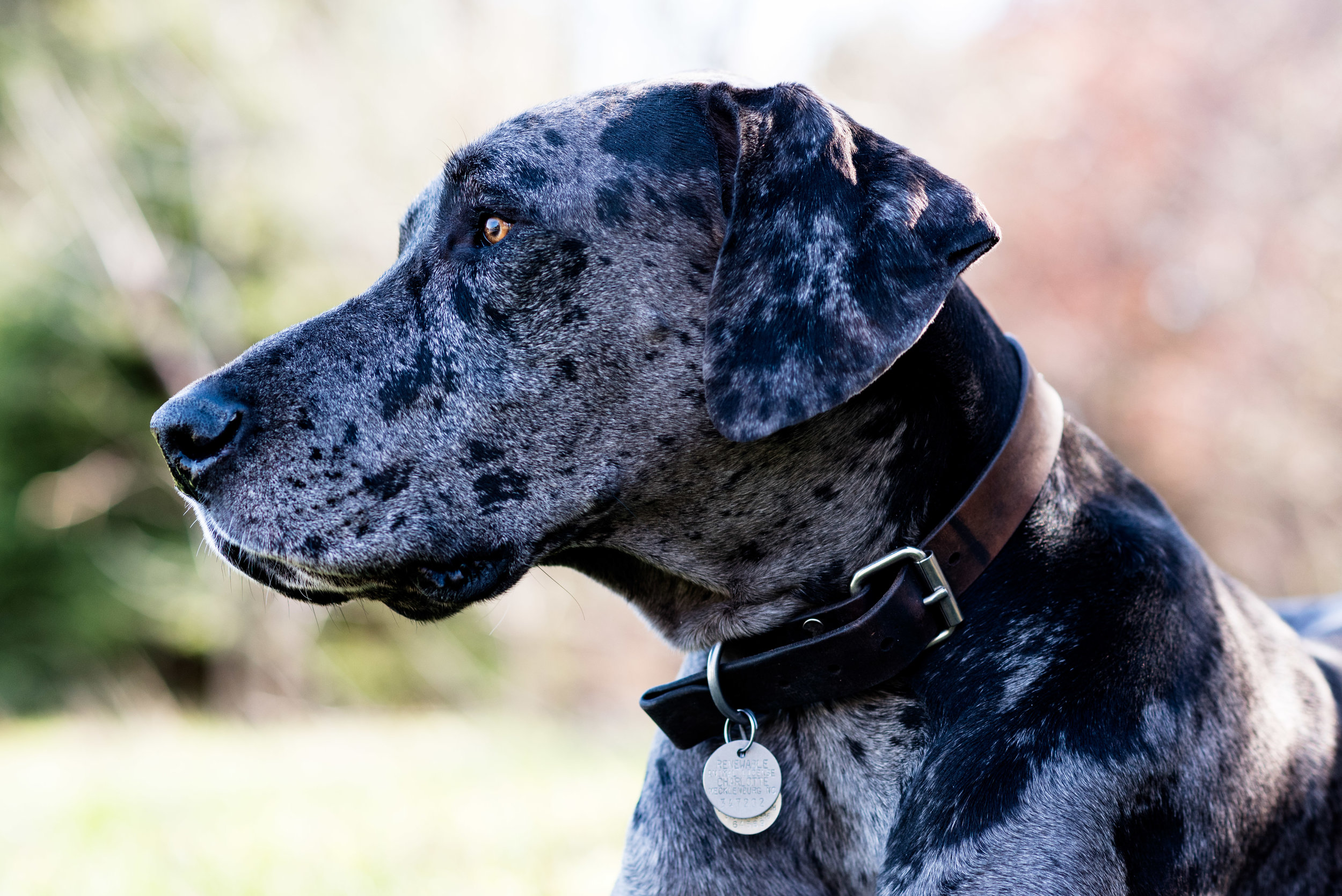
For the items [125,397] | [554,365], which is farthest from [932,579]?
[125,397]

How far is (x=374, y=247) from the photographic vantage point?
1548cm

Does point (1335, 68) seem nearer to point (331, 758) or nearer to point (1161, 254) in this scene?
point (1161, 254)

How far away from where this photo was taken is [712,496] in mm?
2420

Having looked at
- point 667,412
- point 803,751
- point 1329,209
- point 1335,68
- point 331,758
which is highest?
point 667,412

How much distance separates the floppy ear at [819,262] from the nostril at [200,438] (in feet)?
3.34

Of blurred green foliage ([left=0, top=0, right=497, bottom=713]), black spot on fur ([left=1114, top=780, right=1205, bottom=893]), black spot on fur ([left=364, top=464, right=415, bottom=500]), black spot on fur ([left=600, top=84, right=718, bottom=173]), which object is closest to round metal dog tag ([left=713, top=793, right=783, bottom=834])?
black spot on fur ([left=1114, top=780, right=1205, bottom=893])

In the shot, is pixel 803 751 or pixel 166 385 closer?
pixel 803 751

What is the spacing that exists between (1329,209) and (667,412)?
12969 millimetres

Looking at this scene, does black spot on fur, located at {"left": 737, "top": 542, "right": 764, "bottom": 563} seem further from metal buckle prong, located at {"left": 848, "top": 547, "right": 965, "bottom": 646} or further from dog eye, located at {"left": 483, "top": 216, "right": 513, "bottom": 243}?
dog eye, located at {"left": 483, "top": 216, "right": 513, "bottom": 243}

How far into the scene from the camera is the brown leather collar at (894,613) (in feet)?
7.17

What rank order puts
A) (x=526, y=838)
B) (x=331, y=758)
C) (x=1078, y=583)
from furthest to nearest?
(x=331, y=758) < (x=526, y=838) < (x=1078, y=583)

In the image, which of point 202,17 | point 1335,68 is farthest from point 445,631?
point 1335,68

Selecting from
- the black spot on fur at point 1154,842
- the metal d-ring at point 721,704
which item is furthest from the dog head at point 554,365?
the black spot on fur at point 1154,842

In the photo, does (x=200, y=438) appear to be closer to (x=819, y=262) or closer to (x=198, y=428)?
(x=198, y=428)
